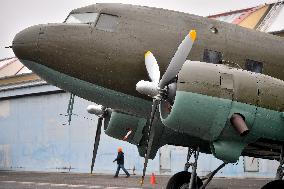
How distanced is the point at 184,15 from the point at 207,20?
759 millimetres

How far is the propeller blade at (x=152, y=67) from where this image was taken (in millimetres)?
10328

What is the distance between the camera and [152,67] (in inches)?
416

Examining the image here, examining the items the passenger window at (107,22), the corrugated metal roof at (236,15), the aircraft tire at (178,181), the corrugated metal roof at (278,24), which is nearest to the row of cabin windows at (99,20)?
the passenger window at (107,22)

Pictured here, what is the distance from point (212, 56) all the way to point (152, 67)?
2210 mm

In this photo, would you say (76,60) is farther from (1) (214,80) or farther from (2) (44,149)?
(2) (44,149)

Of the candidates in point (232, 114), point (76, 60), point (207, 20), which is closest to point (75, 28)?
point (76, 60)

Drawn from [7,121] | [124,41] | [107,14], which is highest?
[107,14]

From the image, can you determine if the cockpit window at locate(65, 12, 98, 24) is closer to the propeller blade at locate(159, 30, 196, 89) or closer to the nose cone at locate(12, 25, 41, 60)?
the nose cone at locate(12, 25, 41, 60)

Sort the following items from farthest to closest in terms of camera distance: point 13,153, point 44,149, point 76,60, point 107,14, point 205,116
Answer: point 13,153
point 44,149
point 107,14
point 76,60
point 205,116

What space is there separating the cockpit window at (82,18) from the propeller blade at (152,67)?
2160 millimetres

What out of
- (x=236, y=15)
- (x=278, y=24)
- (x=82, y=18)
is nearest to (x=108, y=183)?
(x=82, y=18)

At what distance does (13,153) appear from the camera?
139 ft

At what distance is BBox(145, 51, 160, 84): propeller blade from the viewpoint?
10.3 m

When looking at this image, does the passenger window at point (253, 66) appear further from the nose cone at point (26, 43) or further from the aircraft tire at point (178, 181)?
the nose cone at point (26, 43)
